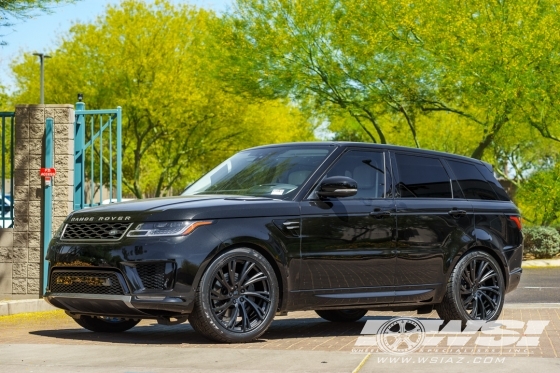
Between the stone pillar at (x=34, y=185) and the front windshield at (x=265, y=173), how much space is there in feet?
15.2

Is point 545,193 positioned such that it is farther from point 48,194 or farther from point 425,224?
point 425,224

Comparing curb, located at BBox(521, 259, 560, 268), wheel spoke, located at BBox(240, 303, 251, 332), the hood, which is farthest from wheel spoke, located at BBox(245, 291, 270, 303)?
curb, located at BBox(521, 259, 560, 268)

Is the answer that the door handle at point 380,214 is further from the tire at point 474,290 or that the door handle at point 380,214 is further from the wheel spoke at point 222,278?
the wheel spoke at point 222,278

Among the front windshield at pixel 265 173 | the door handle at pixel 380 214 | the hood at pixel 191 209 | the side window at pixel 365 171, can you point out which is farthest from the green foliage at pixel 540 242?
the hood at pixel 191 209

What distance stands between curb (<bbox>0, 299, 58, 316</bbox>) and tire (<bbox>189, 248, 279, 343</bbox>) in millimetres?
4485

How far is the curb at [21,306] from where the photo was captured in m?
12.8

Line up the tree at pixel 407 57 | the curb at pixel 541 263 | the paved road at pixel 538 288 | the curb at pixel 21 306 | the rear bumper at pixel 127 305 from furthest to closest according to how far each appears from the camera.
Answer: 1. the tree at pixel 407 57
2. the curb at pixel 541 263
3. the paved road at pixel 538 288
4. the curb at pixel 21 306
5. the rear bumper at pixel 127 305

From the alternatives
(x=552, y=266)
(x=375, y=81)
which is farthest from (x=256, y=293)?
(x=375, y=81)

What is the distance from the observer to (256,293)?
9.20 metres

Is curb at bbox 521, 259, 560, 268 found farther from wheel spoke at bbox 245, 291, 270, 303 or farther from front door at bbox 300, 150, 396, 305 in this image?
wheel spoke at bbox 245, 291, 270, 303

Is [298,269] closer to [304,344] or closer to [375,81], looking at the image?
[304,344]

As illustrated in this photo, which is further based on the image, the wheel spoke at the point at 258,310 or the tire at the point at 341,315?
the tire at the point at 341,315

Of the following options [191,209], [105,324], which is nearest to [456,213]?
[191,209]

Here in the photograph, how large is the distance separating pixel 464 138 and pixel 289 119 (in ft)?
31.5
